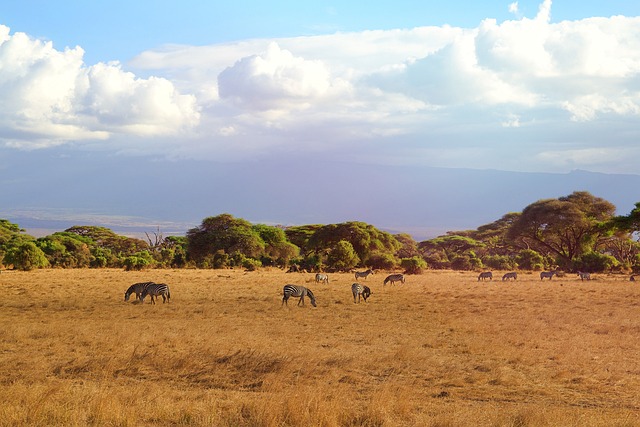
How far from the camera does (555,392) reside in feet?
35.9

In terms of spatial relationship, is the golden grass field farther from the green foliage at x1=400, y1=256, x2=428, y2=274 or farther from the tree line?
the tree line

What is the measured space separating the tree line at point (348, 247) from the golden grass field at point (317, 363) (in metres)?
25.8

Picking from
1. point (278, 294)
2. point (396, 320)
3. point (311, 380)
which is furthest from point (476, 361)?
point (278, 294)

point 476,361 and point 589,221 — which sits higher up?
point 589,221

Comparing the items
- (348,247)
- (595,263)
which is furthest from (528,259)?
(348,247)

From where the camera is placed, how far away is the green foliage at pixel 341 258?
51156 mm

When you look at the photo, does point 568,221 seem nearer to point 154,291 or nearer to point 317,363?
point 154,291

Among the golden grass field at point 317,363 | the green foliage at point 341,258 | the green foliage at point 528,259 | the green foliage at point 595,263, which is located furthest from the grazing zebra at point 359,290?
the green foliage at point 528,259

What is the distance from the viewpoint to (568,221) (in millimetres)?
56406

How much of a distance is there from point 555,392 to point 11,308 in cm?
1942

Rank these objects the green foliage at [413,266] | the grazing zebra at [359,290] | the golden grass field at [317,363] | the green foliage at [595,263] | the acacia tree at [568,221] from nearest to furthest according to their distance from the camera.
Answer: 1. the golden grass field at [317,363]
2. the grazing zebra at [359,290]
3. the green foliage at [595,263]
4. the green foliage at [413,266]
5. the acacia tree at [568,221]

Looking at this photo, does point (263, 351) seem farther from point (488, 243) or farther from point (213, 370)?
point (488, 243)

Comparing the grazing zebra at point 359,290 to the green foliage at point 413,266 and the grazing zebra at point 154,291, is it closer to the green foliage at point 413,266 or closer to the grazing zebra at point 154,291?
the grazing zebra at point 154,291

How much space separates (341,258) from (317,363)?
1522 inches
